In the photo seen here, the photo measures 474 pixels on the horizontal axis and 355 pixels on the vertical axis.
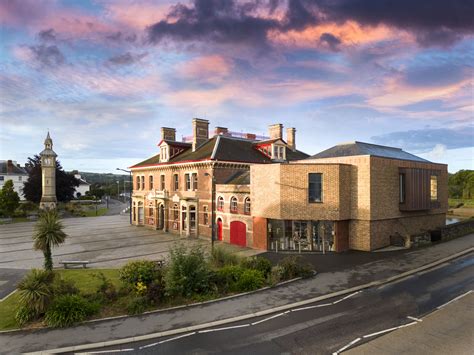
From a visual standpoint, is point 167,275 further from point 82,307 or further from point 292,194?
point 292,194

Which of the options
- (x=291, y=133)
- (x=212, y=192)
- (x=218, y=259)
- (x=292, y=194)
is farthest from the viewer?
(x=291, y=133)

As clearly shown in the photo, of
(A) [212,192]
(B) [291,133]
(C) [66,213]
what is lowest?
(C) [66,213]

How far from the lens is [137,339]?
11383 mm

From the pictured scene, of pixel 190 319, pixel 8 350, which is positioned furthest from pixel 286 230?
pixel 8 350

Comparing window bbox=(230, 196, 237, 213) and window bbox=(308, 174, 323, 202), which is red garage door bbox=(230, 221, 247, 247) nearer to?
window bbox=(230, 196, 237, 213)

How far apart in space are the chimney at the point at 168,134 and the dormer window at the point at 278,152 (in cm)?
1484

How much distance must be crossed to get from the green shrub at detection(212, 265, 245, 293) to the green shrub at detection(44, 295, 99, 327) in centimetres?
566

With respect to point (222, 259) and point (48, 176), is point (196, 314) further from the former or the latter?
point (48, 176)

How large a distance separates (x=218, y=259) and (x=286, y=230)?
8.14 metres

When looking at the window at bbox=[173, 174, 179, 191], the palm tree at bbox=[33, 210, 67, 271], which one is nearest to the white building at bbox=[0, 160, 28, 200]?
the window at bbox=[173, 174, 179, 191]

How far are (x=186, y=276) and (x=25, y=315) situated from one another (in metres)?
6.67

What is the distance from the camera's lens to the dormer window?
3722 cm

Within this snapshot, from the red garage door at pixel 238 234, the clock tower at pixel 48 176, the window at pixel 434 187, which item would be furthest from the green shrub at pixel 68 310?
the clock tower at pixel 48 176

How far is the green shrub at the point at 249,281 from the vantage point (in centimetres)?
1595
